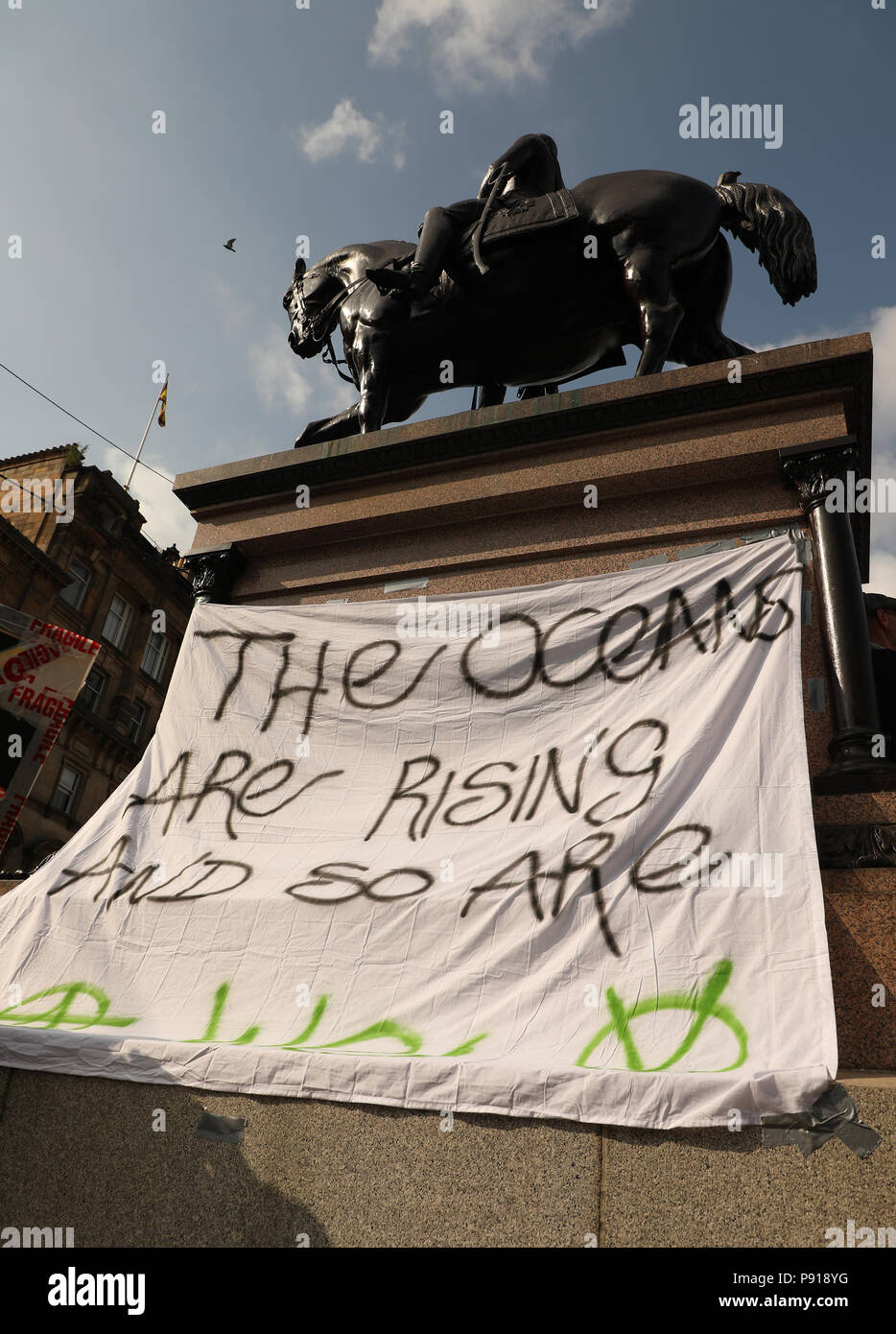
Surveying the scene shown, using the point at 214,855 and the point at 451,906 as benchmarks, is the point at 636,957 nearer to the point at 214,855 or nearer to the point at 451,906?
the point at 451,906

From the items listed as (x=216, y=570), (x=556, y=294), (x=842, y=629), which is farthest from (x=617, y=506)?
(x=216, y=570)

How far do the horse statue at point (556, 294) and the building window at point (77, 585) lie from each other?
2595cm

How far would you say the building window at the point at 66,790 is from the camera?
29.1m

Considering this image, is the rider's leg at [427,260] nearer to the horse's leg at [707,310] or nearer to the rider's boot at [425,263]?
Result: the rider's boot at [425,263]

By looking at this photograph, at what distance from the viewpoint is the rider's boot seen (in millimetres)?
6953

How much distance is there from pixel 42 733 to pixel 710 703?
4.42m

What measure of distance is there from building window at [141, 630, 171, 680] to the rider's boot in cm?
2919

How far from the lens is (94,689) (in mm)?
31750

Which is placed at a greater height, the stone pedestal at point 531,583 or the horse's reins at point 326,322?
the horse's reins at point 326,322

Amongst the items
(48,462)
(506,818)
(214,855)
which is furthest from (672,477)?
(48,462)

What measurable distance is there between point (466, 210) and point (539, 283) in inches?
37.9

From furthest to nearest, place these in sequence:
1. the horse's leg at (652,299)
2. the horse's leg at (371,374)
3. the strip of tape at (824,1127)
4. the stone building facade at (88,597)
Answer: the stone building facade at (88,597) < the horse's leg at (371,374) < the horse's leg at (652,299) < the strip of tape at (824,1127)

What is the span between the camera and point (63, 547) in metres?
31.1

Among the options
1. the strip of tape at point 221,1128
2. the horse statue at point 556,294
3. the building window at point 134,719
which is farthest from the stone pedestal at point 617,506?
the building window at point 134,719
